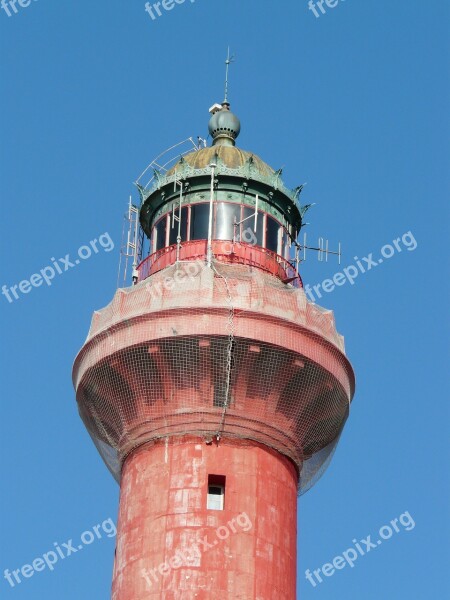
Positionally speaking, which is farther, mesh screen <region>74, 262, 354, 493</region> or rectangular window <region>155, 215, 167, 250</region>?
rectangular window <region>155, 215, 167, 250</region>

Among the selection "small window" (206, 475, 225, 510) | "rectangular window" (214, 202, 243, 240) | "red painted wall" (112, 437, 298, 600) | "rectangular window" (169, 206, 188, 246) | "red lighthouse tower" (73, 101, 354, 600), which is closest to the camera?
"red painted wall" (112, 437, 298, 600)

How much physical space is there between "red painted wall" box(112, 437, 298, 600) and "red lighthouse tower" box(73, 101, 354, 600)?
0.12ft

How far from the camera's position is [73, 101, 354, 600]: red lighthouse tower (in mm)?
35188

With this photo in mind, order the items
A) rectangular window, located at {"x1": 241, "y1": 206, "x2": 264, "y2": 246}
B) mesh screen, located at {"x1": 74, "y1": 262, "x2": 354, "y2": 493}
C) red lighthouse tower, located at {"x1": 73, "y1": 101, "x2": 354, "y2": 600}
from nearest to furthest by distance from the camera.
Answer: red lighthouse tower, located at {"x1": 73, "y1": 101, "x2": 354, "y2": 600} → mesh screen, located at {"x1": 74, "y1": 262, "x2": 354, "y2": 493} → rectangular window, located at {"x1": 241, "y1": 206, "x2": 264, "y2": 246}

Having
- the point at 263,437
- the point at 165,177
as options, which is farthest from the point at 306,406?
the point at 165,177

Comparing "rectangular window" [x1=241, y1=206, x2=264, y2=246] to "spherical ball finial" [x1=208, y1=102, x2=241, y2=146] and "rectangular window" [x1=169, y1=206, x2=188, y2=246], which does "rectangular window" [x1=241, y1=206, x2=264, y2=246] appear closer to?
"rectangular window" [x1=169, y1=206, x2=188, y2=246]

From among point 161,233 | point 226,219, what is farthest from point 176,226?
point 226,219

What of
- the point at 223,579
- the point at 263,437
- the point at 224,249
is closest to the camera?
the point at 223,579

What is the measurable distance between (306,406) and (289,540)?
363 cm

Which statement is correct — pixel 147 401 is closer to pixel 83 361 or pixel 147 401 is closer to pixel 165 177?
pixel 83 361

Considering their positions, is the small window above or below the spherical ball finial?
below

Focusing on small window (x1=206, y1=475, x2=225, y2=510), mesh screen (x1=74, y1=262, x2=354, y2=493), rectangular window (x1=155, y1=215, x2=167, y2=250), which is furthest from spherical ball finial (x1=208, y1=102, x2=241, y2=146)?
small window (x1=206, y1=475, x2=225, y2=510)

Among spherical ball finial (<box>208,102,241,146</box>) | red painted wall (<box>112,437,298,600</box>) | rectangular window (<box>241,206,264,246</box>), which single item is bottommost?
red painted wall (<box>112,437,298,600</box>)

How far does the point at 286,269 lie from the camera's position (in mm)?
40438
